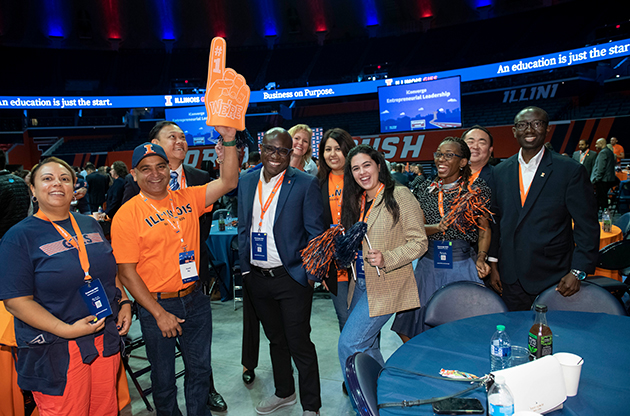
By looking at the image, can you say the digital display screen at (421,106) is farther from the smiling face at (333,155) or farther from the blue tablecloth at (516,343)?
Answer: the blue tablecloth at (516,343)

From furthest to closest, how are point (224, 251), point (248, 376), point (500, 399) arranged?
point (224, 251), point (248, 376), point (500, 399)

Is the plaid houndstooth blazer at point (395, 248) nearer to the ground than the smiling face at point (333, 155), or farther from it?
nearer to the ground

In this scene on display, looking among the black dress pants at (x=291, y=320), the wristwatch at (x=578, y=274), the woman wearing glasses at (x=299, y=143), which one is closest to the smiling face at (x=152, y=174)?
the black dress pants at (x=291, y=320)

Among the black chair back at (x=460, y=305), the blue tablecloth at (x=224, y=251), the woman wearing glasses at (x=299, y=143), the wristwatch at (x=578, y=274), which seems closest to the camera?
the black chair back at (x=460, y=305)

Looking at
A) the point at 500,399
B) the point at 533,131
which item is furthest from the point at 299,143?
the point at 500,399

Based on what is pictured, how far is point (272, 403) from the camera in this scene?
278 cm

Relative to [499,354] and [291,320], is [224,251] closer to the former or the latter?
[291,320]

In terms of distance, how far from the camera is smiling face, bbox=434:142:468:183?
282 centimetres

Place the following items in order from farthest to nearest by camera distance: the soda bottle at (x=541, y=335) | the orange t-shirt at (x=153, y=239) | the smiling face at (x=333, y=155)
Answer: the smiling face at (x=333, y=155), the orange t-shirt at (x=153, y=239), the soda bottle at (x=541, y=335)

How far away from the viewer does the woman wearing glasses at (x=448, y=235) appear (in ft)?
8.87

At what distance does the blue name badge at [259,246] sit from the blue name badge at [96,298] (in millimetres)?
927

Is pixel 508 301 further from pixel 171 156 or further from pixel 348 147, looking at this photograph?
pixel 171 156

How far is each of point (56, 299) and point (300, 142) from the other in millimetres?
2327

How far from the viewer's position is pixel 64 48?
79.3 feet
